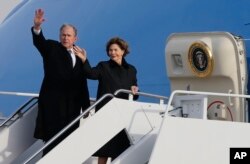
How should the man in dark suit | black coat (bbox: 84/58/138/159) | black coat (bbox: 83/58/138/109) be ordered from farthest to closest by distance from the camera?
the man in dark suit → black coat (bbox: 83/58/138/109) → black coat (bbox: 84/58/138/159)

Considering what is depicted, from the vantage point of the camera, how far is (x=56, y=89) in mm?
6344

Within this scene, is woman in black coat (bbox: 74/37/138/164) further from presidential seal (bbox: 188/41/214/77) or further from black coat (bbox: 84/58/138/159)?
presidential seal (bbox: 188/41/214/77)

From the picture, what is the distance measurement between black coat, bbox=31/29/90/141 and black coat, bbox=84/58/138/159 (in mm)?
268

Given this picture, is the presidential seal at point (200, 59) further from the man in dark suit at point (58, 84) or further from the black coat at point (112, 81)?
the man in dark suit at point (58, 84)

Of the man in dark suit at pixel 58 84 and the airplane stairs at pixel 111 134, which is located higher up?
the man in dark suit at pixel 58 84

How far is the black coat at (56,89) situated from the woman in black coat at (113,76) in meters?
0.24

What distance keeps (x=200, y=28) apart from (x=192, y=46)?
2.29m

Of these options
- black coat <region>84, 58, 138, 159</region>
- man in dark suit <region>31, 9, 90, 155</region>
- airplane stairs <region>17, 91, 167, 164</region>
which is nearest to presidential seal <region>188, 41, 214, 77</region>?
black coat <region>84, 58, 138, 159</region>

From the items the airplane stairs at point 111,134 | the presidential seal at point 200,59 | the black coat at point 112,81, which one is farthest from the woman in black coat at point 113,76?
the presidential seal at point 200,59

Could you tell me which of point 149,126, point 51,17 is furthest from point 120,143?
point 51,17

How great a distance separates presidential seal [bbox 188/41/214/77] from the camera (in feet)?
21.9

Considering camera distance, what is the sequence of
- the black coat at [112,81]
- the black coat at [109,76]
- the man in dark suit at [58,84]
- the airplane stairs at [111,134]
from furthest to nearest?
1. the man in dark suit at [58,84]
2. the black coat at [109,76]
3. the black coat at [112,81]
4. the airplane stairs at [111,134]

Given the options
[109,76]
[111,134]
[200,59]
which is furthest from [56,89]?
[200,59]

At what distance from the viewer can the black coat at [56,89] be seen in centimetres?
630
